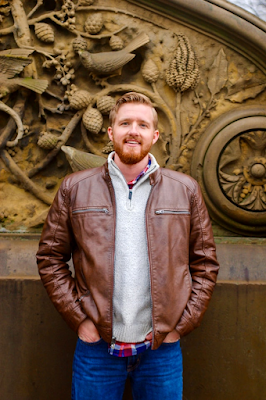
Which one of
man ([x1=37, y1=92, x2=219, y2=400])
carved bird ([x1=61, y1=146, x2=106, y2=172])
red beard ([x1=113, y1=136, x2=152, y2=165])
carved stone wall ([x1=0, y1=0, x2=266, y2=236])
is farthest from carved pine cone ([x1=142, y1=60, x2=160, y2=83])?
A: red beard ([x1=113, y1=136, x2=152, y2=165])

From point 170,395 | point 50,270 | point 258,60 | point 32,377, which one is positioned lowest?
point 32,377

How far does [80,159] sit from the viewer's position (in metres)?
2.46

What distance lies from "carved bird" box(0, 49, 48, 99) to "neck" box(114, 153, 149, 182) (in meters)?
1.22

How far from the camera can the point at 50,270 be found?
4.97 feet

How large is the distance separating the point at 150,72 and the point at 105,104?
14.5 inches

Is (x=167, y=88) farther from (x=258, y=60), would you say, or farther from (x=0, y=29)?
(x=0, y=29)

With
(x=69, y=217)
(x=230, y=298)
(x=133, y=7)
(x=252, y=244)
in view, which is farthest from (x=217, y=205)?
Answer: (x=133, y=7)

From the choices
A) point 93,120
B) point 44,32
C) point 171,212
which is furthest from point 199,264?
point 44,32

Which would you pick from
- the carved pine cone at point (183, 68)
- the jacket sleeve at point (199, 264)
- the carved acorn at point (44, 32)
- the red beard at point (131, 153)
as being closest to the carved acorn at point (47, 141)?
the carved acorn at point (44, 32)

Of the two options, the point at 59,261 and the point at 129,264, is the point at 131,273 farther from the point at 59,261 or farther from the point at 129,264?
the point at 59,261

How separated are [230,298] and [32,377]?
122 centimetres

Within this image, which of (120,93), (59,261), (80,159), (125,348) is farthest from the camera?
(120,93)

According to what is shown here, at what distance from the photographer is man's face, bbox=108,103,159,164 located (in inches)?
58.1

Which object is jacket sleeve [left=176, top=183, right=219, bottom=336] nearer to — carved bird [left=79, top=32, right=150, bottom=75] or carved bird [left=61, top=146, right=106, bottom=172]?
carved bird [left=61, top=146, right=106, bottom=172]
